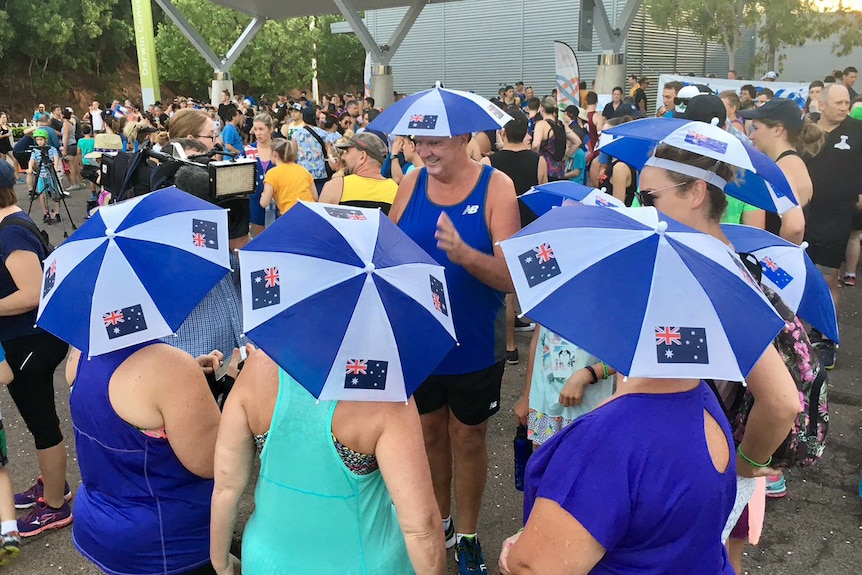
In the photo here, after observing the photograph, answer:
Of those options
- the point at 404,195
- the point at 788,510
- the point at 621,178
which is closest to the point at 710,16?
the point at 621,178

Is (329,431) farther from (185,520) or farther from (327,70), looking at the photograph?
(327,70)

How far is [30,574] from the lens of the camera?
10.7 ft

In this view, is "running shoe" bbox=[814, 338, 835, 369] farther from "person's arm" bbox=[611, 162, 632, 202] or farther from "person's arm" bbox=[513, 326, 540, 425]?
"person's arm" bbox=[513, 326, 540, 425]

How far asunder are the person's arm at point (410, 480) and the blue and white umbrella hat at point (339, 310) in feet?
0.32

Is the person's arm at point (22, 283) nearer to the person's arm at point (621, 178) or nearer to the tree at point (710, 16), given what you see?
the person's arm at point (621, 178)

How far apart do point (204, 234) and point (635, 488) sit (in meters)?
1.51

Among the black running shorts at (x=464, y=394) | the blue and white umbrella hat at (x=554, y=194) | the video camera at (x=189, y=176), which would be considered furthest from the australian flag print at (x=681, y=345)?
the video camera at (x=189, y=176)

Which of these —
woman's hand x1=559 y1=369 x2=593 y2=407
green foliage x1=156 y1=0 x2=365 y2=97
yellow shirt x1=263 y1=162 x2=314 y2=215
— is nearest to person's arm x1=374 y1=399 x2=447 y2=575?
woman's hand x1=559 y1=369 x2=593 y2=407

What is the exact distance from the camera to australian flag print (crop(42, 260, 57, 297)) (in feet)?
6.64

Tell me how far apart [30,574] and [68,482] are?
82 cm

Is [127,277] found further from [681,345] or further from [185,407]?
[681,345]

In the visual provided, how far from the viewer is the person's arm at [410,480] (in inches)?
63.5

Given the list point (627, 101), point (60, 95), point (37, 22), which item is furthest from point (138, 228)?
point (60, 95)

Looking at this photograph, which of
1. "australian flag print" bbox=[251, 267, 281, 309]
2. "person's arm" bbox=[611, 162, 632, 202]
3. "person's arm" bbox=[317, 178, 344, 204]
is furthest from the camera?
"person's arm" bbox=[611, 162, 632, 202]
